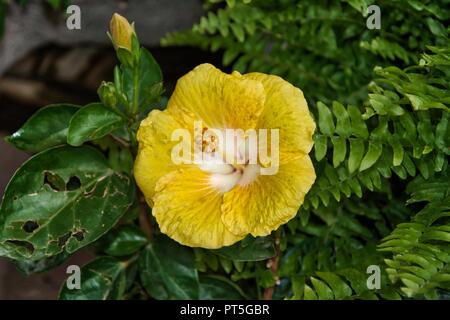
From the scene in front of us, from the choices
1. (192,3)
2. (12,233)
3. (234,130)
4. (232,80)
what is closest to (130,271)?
(12,233)

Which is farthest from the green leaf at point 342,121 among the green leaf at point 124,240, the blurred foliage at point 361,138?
the green leaf at point 124,240

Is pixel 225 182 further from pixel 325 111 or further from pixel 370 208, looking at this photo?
pixel 370 208

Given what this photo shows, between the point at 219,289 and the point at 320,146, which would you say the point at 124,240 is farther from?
the point at 320,146

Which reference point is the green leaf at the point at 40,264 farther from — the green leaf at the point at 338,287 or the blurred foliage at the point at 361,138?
the green leaf at the point at 338,287

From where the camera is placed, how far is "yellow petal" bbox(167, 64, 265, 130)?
4.63 feet

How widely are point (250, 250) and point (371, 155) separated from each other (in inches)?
12.8

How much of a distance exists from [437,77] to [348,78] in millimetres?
371

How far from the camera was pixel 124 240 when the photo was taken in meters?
1.72

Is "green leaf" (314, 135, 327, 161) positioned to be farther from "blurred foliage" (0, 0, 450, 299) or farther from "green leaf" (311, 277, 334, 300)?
"green leaf" (311, 277, 334, 300)

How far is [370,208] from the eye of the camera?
5.63 ft

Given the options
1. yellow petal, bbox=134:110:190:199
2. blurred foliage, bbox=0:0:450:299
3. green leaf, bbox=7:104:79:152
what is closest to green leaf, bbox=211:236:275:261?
blurred foliage, bbox=0:0:450:299

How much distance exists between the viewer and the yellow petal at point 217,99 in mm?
1411

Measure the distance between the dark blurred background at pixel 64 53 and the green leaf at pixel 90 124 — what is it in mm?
971

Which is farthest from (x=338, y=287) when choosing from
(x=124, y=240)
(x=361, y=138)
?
(x=124, y=240)
